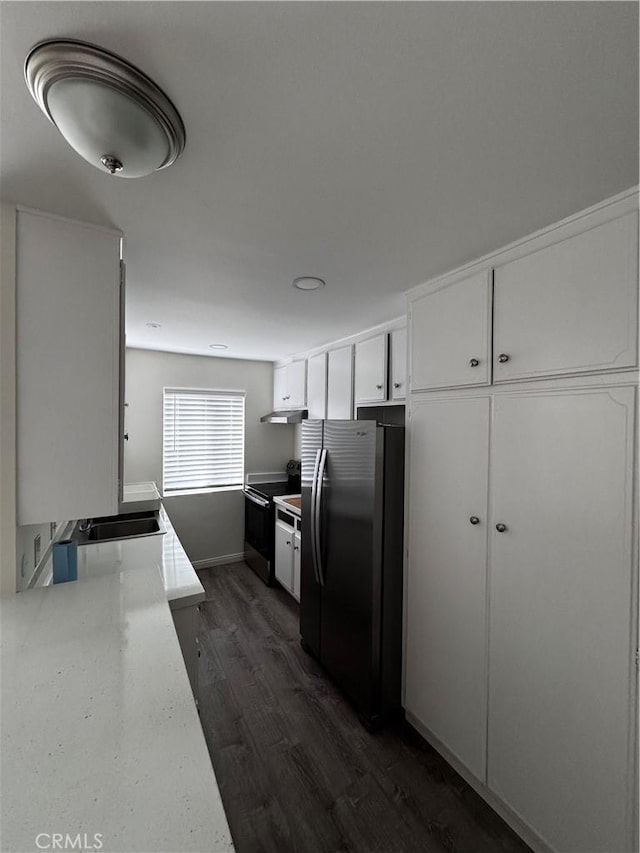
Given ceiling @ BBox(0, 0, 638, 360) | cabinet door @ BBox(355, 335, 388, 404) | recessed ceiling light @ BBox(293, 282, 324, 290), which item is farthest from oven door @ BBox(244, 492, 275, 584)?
ceiling @ BBox(0, 0, 638, 360)

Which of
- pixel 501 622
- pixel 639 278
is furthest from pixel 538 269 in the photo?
pixel 501 622

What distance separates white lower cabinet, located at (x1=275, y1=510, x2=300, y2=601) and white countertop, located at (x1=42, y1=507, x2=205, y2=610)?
1.14 m

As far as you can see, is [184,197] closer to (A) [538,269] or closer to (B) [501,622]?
(A) [538,269]

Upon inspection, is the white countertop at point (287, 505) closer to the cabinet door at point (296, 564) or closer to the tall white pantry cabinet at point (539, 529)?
the cabinet door at point (296, 564)

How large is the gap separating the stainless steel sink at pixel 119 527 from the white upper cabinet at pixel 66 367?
1225 mm

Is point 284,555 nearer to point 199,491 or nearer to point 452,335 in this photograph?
point 199,491

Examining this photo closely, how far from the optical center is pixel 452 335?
1.68 m

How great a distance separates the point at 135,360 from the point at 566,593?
3884 millimetres

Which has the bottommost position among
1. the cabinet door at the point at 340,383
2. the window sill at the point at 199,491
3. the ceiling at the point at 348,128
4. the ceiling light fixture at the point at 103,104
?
the window sill at the point at 199,491

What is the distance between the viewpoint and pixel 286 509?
328cm

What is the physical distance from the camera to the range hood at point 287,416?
3551 mm
